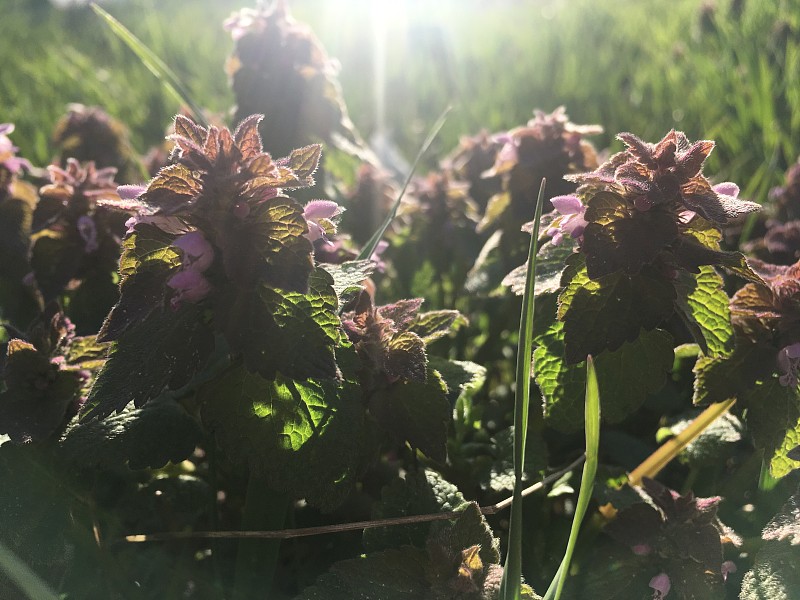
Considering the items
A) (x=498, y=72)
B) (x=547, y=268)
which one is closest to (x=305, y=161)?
(x=547, y=268)

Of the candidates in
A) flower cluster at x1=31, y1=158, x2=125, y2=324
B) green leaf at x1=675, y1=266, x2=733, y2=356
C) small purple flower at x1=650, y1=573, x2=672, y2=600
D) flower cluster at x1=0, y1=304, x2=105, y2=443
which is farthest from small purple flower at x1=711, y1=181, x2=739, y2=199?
flower cluster at x1=31, y1=158, x2=125, y2=324

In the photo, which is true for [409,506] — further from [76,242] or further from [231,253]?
[76,242]

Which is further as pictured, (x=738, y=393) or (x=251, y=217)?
(x=738, y=393)

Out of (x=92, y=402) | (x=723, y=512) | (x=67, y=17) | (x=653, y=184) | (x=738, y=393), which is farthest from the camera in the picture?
(x=67, y=17)

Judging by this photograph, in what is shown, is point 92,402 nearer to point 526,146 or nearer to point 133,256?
point 133,256

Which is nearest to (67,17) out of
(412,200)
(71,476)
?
(412,200)

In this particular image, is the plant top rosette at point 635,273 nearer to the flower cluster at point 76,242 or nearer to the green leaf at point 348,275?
the green leaf at point 348,275

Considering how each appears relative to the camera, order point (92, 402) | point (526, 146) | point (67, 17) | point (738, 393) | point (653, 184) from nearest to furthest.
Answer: point (92, 402) → point (653, 184) → point (738, 393) → point (526, 146) → point (67, 17)

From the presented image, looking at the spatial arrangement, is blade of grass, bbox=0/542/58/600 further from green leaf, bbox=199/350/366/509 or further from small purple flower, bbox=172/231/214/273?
small purple flower, bbox=172/231/214/273
